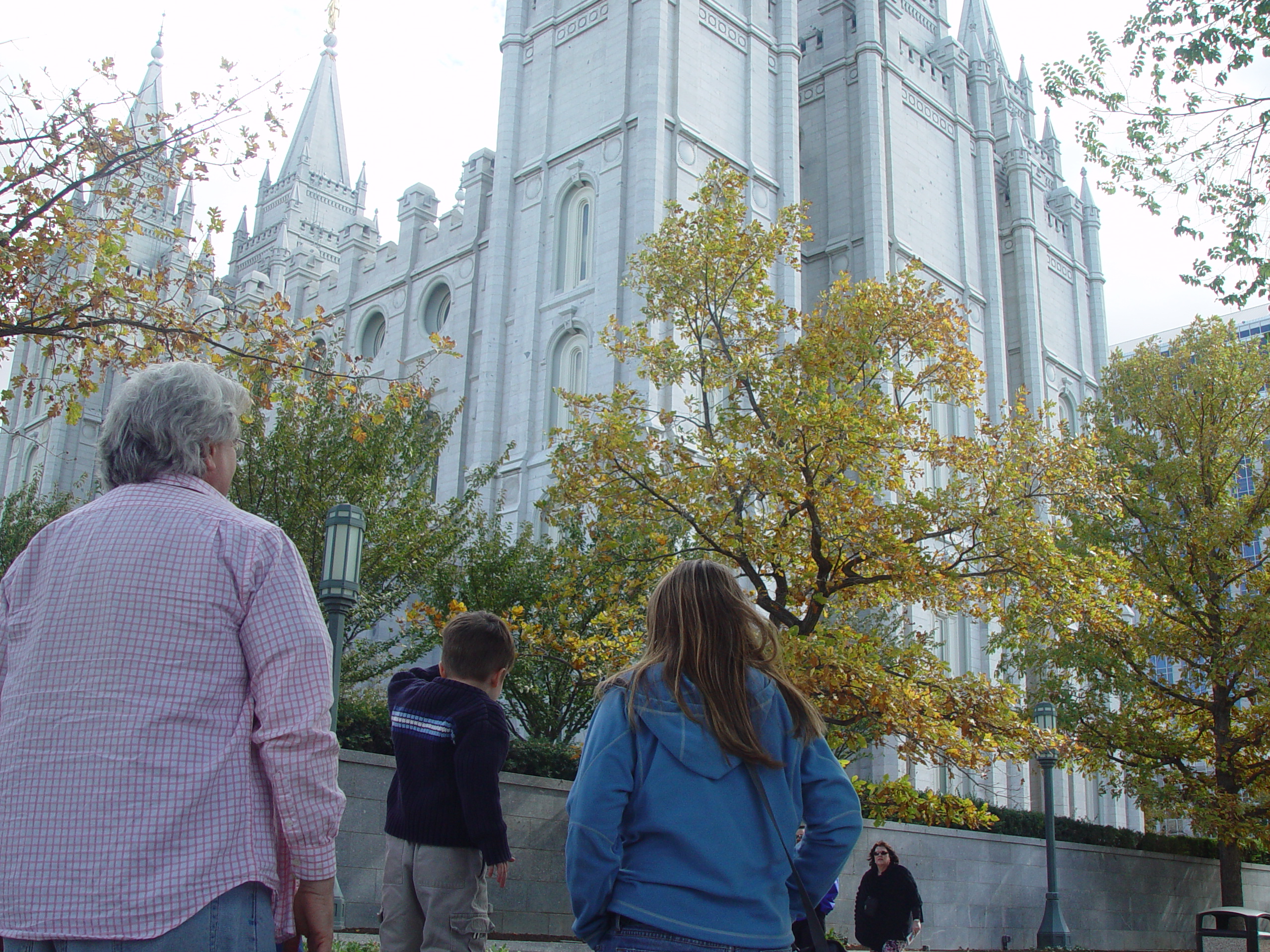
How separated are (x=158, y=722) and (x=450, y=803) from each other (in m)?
2.32

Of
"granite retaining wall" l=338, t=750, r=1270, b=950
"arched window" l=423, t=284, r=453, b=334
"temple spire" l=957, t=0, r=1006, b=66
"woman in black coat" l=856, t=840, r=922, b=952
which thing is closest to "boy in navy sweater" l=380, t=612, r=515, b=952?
"granite retaining wall" l=338, t=750, r=1270, b=950

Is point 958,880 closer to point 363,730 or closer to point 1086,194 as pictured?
point 363,730

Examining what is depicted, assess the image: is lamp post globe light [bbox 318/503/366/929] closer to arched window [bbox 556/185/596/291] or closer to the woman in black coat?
the woman in black coat

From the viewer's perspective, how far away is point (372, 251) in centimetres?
3391

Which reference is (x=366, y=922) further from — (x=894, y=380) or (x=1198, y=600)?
(x=1198, y=600)

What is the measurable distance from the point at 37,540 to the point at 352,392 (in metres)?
7.97

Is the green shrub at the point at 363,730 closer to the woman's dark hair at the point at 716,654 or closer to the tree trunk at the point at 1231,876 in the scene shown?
the woman's dark hair at the point at 716,654

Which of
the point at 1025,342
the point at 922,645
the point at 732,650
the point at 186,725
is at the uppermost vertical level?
the point at 1025,342

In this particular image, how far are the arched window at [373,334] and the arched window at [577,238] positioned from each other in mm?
8919

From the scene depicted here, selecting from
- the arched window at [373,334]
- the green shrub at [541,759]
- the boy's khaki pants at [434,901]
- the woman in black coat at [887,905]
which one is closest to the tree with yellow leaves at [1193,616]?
the woman in black coat at [887,905]

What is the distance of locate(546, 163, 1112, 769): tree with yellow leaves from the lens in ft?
34.1

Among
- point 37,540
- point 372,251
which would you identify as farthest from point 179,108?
point 372,251

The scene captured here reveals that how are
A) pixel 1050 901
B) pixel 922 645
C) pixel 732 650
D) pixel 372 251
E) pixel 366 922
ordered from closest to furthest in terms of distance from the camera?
pixel 732 650 < pixel 366 922 < pixel 922 645 < pixel 1050 901 < pixel 372 251

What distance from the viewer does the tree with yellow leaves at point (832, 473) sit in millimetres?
10383
